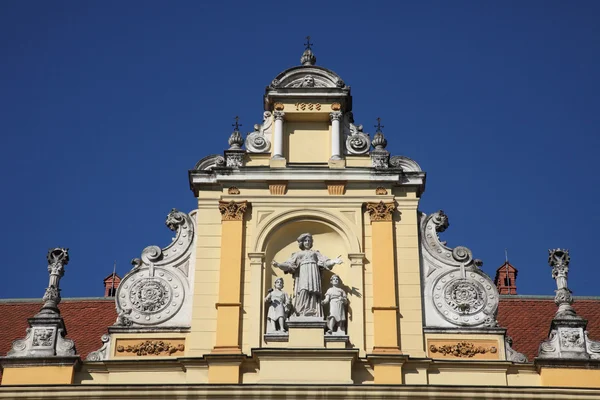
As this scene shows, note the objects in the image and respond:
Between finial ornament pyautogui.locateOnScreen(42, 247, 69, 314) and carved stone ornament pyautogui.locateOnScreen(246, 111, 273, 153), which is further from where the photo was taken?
carved stone ornament pyautogui.locateOnScreen(246, 111, 273, 153)

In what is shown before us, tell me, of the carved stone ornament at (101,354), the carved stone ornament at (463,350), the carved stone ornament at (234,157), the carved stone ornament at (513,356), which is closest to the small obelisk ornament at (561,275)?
the carved stone ornament at (513,356)

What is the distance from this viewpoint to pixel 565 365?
17.5m

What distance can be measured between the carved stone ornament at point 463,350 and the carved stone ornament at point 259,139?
4.21 metres

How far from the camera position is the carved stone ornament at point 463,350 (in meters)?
17.8

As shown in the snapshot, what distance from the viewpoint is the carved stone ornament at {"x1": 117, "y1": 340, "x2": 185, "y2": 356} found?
17.8 metres

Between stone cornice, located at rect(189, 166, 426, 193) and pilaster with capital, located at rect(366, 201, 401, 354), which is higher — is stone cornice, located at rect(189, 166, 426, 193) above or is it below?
above

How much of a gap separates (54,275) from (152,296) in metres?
1.46

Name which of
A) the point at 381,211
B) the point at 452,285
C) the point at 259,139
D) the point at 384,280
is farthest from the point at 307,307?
the point at 259,139

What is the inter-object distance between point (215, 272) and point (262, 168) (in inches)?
72.2

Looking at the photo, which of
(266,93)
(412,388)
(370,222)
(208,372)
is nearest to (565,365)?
(412,388)

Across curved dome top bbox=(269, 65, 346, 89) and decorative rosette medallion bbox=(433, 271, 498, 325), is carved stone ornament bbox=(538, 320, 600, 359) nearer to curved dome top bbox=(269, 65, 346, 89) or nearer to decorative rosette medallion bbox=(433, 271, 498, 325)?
decorative rosette medallion bbox=(433, 271, 498, 325)

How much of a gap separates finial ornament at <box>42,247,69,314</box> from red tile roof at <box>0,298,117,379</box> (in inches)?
84.5

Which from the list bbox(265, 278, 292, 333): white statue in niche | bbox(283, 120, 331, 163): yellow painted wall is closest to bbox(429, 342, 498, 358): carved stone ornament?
bbox(265, 278, 292, 333): white statue in niche

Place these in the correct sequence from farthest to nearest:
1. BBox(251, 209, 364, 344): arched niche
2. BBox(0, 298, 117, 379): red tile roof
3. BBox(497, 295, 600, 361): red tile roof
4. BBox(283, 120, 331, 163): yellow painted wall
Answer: BBox(0, 298, 117, 379): red tile roof
BBox(497, 295, 600, 361): red tile roof
BBox(283, 120, 331, 163): yellow painted wall
BBox(251, 209, 364, 344): arched niche
